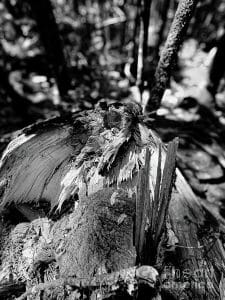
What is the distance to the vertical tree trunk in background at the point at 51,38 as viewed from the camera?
2469 millimetres

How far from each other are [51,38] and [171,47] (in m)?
1.59

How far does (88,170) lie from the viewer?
1.36 m

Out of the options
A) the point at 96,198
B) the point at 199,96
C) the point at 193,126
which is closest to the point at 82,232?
the point at 96,198

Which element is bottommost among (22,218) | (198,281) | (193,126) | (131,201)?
(193,126)

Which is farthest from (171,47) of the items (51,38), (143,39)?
(51,38)

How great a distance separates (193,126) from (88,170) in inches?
66.4

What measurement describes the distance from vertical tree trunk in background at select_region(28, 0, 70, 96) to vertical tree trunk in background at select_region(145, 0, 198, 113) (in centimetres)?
128

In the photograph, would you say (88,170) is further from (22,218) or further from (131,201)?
(22,218)

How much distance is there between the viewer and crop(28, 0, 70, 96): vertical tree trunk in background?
2469 mm

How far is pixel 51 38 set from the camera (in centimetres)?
274

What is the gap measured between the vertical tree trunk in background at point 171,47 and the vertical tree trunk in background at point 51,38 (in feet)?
4.19

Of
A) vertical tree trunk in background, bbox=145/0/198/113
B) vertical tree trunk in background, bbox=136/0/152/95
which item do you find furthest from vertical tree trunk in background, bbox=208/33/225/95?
vertical tree trunk in background, bbox=145/0/198/113
